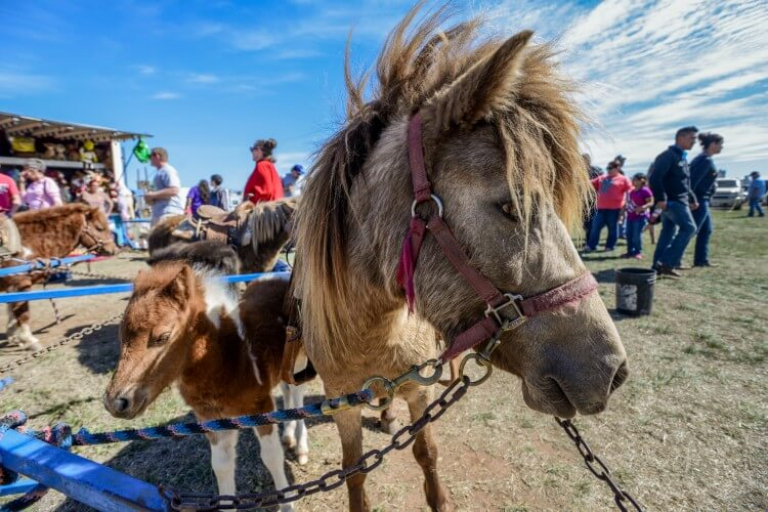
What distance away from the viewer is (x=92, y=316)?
6527 millimetres

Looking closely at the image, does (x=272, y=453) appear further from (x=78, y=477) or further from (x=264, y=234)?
(x=264, y=234)

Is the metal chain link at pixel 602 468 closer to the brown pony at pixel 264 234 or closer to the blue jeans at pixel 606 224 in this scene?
the brown pony at pixel 264 234

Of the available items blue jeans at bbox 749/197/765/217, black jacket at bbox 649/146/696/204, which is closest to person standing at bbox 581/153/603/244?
black jacket at bbox 649/146/696/204

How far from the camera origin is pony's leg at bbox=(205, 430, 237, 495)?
2.21m

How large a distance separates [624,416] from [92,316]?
8.13 metres

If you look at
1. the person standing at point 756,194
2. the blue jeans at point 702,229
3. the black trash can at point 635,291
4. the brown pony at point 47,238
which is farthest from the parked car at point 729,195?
the brown pony at point 47,238

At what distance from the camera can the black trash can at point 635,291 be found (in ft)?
16.5

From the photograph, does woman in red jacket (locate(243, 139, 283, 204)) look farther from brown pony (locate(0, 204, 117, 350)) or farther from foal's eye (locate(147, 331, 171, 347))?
foal's eye (locate(147, 331, 171, 347))

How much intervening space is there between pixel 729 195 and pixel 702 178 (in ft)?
86.4

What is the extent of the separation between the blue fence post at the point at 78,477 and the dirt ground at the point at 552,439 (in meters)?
1.48

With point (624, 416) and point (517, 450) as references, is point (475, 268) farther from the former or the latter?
point (624, 416)

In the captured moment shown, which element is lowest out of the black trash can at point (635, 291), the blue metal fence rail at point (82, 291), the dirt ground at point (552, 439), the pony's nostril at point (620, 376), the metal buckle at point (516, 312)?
the dirt ground at point (552, 439)

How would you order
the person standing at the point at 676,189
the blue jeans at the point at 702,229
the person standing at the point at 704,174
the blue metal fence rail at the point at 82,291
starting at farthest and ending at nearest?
the blue jeans at the point at 702,229
the person standing at the point at 704,174
the person standing at the point at 676,189
the blue metal fence rail at the point at 82,291

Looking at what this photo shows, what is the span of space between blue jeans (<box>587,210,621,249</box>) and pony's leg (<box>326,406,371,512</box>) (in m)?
9.60
